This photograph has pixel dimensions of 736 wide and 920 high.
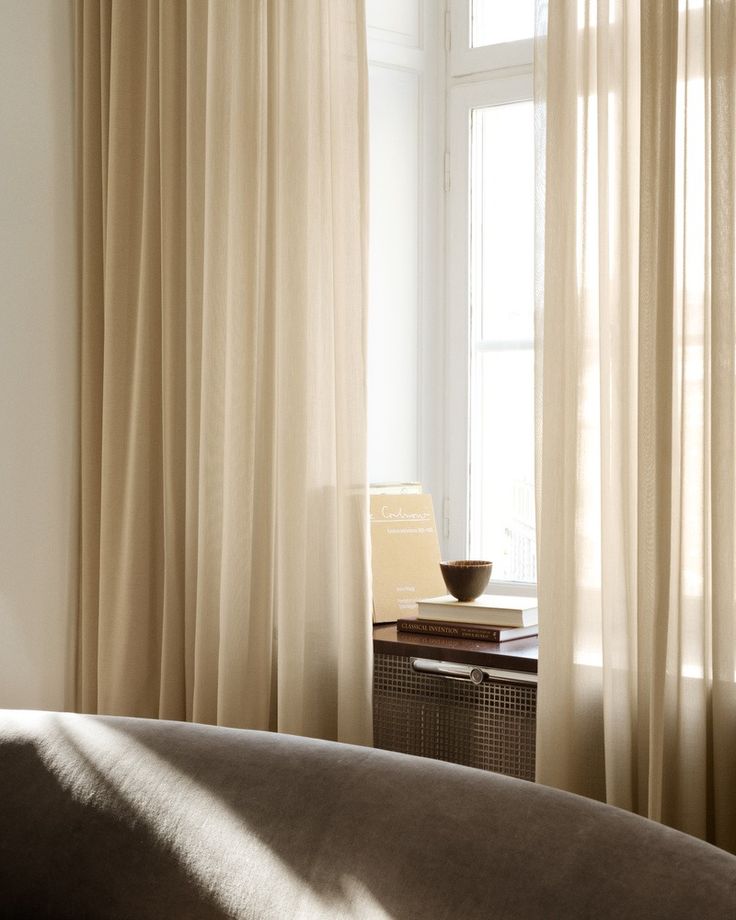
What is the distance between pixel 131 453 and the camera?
95.3 inches

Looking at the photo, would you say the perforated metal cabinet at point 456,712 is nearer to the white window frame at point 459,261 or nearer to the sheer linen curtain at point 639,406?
the sheer linen curtain at point 639,406

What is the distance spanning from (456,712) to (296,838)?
2.43ft

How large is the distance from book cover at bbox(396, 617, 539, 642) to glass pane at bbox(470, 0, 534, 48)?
4.98 ft

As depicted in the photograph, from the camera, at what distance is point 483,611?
2.17 m

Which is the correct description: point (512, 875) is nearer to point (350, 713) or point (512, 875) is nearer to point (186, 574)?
point (350, 713)

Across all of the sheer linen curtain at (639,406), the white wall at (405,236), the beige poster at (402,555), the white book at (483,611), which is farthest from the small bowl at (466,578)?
the white wall at (405,236)

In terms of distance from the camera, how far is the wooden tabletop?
1974 mm

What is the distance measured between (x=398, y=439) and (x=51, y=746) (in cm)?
134

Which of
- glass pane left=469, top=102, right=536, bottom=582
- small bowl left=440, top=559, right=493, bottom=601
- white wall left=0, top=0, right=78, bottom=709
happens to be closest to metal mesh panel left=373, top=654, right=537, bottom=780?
small bowl left=440, top=559, right=493, bottom=601

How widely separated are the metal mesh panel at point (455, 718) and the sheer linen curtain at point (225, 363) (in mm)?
94

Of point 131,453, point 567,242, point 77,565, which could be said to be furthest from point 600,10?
point 77,565

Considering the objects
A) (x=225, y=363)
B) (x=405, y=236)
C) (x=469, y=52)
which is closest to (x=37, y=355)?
(x=225, y=363)

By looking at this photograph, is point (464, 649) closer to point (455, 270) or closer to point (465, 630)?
point (465, 630)

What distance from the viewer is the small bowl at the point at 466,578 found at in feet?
7.29
